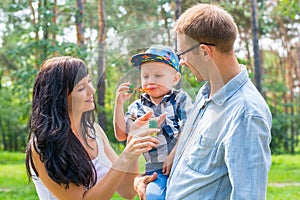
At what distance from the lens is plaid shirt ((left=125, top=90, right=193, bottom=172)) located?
1.95 meters

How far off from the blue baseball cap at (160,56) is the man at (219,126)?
0.10ft

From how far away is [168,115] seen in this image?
77.2 inches

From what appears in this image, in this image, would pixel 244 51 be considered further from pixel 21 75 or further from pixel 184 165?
pixel 184 165

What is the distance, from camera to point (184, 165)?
1.94 meters

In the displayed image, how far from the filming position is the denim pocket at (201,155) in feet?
6.08

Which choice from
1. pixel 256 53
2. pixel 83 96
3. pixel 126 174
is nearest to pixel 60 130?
pixel 83 96

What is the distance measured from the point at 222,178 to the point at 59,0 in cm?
922

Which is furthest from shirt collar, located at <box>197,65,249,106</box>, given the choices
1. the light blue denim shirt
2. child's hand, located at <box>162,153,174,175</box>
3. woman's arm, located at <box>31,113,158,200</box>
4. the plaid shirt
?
woman's arm, located at <box>31,113,158,200</box>

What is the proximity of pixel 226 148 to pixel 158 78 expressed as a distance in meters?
0.35

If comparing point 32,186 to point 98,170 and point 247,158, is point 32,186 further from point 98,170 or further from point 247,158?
point 247,158

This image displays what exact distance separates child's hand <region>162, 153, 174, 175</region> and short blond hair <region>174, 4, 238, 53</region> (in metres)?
0.42

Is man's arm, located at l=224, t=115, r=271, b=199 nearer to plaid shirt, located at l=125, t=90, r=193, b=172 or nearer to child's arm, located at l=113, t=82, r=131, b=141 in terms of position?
plaid shirt, located at l=125, t=90, r=193, b=172

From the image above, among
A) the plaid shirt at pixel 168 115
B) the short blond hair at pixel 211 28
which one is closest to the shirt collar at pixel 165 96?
the plaid shirt at pixel 168 115

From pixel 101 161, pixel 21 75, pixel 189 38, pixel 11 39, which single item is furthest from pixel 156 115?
pixel 11 39
